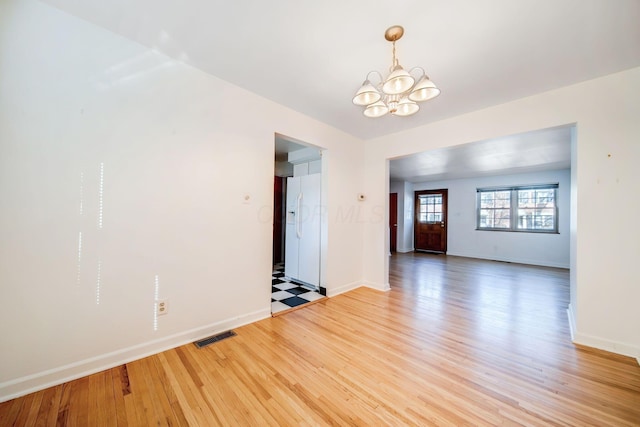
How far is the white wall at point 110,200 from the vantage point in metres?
1.43

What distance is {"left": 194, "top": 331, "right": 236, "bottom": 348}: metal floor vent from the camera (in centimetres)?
202

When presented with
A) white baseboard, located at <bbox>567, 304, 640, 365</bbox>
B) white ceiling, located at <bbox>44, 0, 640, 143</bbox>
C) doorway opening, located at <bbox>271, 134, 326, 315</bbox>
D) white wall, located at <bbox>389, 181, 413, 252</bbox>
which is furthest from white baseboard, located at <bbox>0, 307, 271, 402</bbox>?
white wall, located at <bbox>389, 181, 413, 252</bbox>

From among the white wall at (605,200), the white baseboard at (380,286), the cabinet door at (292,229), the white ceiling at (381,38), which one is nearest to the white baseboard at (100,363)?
the cabinet door at (292,229)

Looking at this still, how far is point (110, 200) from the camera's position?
1.70 metres

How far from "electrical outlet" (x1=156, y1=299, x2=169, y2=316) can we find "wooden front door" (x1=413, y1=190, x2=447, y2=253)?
786 centimetres

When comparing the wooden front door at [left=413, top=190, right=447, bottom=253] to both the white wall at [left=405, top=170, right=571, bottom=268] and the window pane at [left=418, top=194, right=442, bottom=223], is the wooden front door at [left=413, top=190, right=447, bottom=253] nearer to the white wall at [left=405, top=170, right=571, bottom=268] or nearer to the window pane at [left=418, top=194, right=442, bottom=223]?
the window pane at [left=418, top=194, right=442, bottom=223]

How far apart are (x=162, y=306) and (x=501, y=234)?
8053 millimetres

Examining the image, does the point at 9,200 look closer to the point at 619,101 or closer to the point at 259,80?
the point at 259,80

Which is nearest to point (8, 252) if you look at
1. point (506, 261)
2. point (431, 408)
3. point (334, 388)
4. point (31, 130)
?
point (31, 130)

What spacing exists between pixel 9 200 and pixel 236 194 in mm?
1445

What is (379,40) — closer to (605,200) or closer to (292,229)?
(605,200)

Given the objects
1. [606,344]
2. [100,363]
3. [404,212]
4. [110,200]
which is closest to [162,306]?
[100,363]

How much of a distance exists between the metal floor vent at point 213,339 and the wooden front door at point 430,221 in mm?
7364

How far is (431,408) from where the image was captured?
54.1 inches
